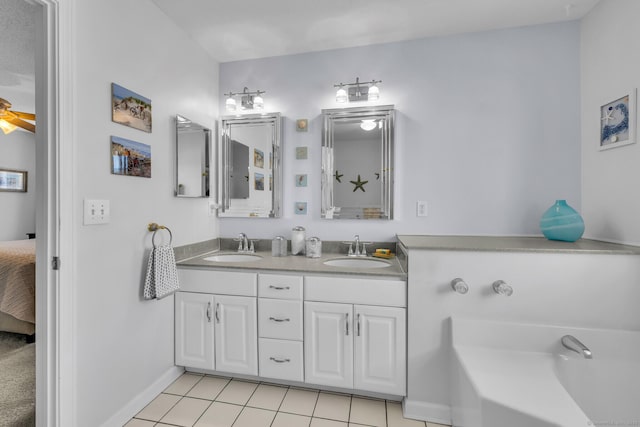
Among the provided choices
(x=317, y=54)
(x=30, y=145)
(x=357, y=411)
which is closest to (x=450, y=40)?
(x=317, y=54)

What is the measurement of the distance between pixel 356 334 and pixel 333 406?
1.45ft

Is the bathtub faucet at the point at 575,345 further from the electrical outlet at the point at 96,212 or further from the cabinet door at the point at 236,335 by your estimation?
the electrical outlet at the point at 96,212

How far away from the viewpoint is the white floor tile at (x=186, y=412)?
1603mm

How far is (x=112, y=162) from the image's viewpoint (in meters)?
1.51

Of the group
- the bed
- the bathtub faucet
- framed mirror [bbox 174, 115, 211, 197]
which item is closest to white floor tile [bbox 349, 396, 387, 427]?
the bathtub faucet

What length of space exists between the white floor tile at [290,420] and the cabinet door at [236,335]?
1.08ft

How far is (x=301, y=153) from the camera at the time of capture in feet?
7.81

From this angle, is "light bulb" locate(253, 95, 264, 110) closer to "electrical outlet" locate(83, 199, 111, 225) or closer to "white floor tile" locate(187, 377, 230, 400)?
"electrical outlet" locate(83, 199, 111, 225)

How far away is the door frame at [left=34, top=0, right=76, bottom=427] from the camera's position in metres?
1.25

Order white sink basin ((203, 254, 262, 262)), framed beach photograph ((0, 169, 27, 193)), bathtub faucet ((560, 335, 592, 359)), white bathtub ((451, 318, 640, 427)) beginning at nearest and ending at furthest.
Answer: white bathtub ((451, 318, 640, 427))
bathtub faucet ((560, 335, 592, 359))
white sink basin ((203, 254, 262, 262))
framed beach photograph ((0, 169, 27, 193))

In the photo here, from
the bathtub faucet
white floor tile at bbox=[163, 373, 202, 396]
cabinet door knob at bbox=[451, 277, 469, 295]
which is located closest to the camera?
the bathtub faucet

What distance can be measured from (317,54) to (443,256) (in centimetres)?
181

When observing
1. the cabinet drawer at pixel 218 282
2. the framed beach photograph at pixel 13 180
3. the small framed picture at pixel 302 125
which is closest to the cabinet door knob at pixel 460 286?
the cabinet drawer at pixel 218 282

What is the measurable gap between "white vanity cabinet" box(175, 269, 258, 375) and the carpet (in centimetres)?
73
